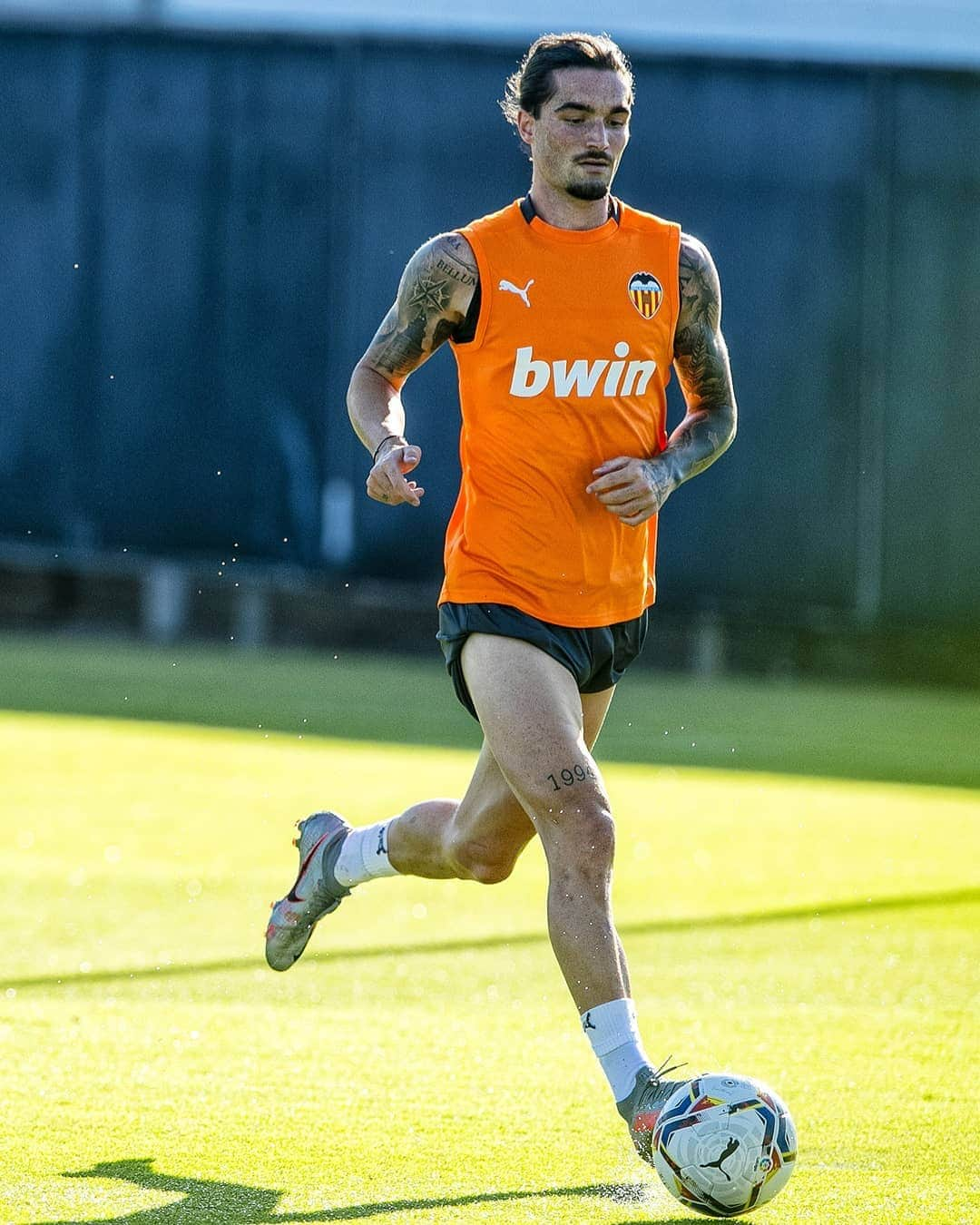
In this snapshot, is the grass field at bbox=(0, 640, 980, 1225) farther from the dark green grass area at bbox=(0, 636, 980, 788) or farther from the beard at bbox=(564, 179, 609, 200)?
the beard at bbox=(564, 179, 609, 200)

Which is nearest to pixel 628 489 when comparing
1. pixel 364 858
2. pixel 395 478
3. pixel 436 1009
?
pixel 395 478

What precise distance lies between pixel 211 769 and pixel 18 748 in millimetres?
1276

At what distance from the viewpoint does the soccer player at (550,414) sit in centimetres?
477

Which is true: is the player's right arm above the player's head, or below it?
below

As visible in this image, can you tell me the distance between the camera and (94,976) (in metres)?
6.25

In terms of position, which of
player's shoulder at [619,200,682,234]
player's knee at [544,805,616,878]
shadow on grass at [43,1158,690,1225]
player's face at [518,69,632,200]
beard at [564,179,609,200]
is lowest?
shadow on grass at [43,1158,690,1225]

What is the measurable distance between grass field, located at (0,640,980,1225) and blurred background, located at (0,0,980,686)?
5.11 metres

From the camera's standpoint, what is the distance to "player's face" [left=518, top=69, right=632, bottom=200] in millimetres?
4891

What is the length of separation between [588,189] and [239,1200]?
2526 millimetres

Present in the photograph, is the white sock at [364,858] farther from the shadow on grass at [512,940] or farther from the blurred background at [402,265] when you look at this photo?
the blurred background at [402,265]

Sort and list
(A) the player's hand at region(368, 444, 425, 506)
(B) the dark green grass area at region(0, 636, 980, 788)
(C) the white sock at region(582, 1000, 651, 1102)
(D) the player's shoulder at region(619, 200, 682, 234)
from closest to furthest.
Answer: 1. (C) the white sock at region(582, 1000, 651, 1102)
2. (A) the player's hand at region(368, 444, 425, 506)
3. (D) the player's shoulder at region(619, 200, 682, 234)
4. (B) the dark green grass area at region(0, 636, 980, 788)

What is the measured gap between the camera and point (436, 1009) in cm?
596

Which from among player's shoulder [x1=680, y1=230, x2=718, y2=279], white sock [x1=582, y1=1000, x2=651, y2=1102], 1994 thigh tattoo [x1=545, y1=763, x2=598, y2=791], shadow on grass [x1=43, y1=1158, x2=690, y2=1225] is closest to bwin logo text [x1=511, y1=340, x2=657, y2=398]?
player's shoulder [x1=680, y1=230, x2=718, y2=279]

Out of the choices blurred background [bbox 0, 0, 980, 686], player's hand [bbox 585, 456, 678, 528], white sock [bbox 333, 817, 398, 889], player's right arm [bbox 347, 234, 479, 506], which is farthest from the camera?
blurred background [bbox 0, 0, 980, 686]
